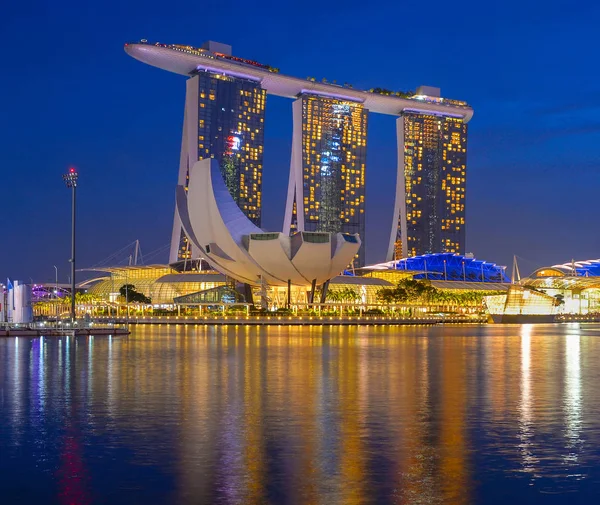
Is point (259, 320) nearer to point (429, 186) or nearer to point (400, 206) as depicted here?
point (400, 206)

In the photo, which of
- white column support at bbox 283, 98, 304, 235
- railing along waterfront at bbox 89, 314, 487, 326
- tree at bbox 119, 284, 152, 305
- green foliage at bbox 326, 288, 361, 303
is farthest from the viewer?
white column support at bbox 283, 98, 304, 235

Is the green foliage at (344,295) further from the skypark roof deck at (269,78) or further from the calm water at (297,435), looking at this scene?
the calm water at (297,435)

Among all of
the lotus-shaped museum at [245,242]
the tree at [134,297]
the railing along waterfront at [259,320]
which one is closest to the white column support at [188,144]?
the tree at [134,297]

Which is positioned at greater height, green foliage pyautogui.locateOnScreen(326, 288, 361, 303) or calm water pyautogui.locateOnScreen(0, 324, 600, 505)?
green foliage pyautogui.locateOnScreen(326, 288, 361, 303)

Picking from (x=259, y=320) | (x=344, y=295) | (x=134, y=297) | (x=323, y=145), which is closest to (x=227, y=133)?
(x=323, y=145)

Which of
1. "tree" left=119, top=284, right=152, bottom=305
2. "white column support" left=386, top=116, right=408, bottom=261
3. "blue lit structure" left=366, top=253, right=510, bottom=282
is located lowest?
"tree" left=119, top=284, right=152, bottom=305

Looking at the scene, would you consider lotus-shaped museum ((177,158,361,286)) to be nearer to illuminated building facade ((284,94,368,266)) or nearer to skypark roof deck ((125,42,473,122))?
skypark roof deck ((125,42,473,122))

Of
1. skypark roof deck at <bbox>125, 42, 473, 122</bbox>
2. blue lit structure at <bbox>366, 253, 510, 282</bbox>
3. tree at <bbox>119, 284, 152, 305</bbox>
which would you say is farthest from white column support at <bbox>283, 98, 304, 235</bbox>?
tree at <bbox>119, 284, 152, 305</bbox>
